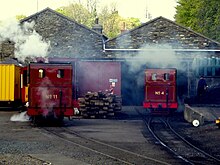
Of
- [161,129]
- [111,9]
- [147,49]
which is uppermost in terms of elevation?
[111,9]

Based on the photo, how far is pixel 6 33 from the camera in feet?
97.8

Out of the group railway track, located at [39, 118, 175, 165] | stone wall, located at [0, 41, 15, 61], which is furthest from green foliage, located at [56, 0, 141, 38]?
railway track, located at [39, 118, 175, 165]

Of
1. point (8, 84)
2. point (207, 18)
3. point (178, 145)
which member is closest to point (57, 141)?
point (178, 145)

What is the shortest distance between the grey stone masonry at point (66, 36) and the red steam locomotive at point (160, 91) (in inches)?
302

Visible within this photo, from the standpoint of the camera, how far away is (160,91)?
1156 inches

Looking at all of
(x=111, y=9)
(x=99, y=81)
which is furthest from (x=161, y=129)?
(x=111, y=9)

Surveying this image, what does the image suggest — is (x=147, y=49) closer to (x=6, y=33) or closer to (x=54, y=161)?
(x=6, y=33)

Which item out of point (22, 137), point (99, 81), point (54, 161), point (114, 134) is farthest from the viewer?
point (99, 81)

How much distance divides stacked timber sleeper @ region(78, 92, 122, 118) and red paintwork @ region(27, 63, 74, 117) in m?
4.78

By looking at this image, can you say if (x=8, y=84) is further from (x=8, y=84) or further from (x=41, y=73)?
(x=41, y=73)

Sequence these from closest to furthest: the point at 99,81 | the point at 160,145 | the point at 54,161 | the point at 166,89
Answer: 1. the point at 54,161
2. the point at 160,145
3. the point at 166,89
4. the point at 99,81

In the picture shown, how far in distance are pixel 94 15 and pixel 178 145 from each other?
57.6 metres

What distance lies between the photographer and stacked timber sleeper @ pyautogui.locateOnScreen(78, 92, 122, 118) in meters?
27.0

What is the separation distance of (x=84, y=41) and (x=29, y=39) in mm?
8125
